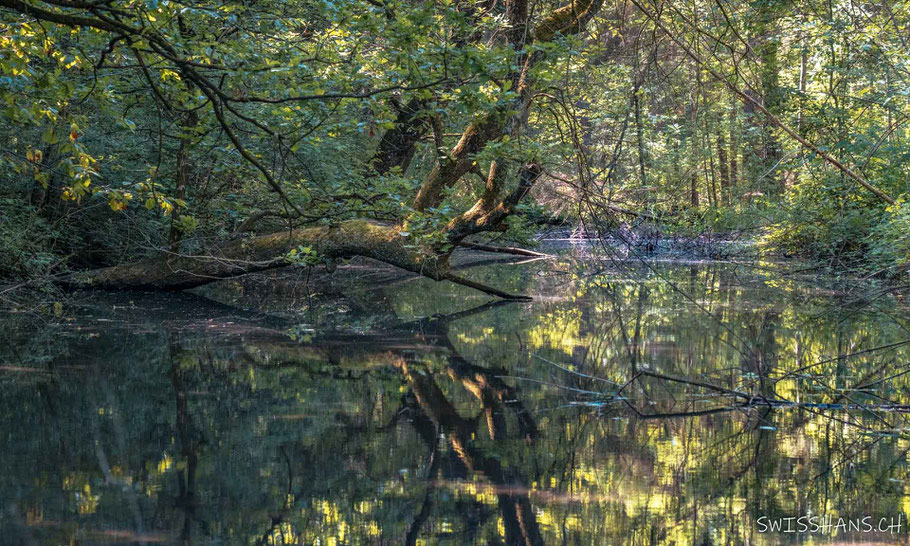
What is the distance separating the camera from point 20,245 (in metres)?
9.45

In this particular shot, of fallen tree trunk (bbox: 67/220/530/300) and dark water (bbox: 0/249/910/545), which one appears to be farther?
fallen tree trunk (bbox: 67/220/530/300)

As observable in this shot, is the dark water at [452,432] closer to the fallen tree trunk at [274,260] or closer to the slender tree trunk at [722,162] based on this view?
the fallen tree trunk at [274,260]

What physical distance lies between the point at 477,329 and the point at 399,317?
1.37m

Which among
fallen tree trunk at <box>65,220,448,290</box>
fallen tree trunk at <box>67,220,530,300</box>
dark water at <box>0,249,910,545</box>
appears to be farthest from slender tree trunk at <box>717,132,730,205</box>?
dark water at <box>0,249,910,545</box>

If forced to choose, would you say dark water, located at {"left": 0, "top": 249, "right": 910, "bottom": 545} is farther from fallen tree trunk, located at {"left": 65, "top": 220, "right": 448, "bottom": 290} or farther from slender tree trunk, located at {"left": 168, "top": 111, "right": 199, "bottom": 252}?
slender tree trunk, located at {"left": 168, "top": 111, "right": 199, "bottom": 252}

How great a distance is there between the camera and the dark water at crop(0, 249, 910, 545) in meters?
3.23

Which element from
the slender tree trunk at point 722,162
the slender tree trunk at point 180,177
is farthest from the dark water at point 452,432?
the slender tree trunk at point 722,162

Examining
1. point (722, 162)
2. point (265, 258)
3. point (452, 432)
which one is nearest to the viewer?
point (452, 432)

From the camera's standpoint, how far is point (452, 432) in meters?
4.46

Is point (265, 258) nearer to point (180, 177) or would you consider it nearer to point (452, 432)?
point (180, 177)

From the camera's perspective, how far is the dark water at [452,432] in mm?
3230

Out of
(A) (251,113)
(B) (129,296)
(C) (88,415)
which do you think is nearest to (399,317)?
(A) (251,113)

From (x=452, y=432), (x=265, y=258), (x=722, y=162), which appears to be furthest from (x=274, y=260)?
(x=722, y=162)

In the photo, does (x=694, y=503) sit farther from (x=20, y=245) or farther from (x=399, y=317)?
(x=20, y=245)
